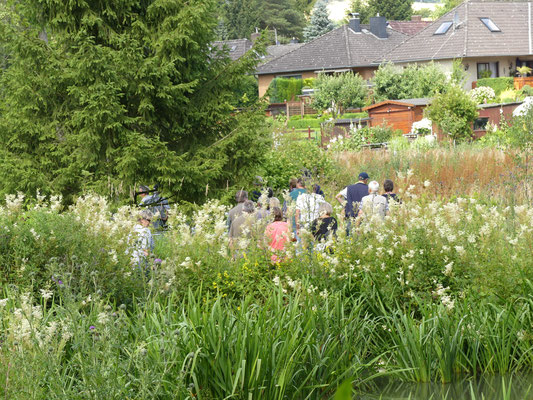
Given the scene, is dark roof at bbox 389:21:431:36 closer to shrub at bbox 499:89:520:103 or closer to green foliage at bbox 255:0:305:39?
green foliage at bbox 255:0:305:39

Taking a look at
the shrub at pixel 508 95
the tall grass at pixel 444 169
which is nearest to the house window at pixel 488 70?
the shrub at pixel 508 95

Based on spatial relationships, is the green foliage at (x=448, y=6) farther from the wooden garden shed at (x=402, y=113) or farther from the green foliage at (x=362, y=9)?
the wooden garden shed at (x=402, y=113)

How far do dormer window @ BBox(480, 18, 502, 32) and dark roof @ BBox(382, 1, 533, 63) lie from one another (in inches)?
9.0

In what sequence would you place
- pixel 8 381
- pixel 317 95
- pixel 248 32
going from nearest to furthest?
pixel 8 381, pixel 317 95, pixel 248 32

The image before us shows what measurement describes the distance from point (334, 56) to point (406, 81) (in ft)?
40.6

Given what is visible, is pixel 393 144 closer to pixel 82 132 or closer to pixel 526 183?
pixel 526 183

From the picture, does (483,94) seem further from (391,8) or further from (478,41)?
(391,8)

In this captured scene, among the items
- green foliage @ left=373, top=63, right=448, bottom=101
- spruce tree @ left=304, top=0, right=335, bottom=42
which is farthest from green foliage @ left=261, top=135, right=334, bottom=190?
spruce tree @ left=304, top=0, right=335, bottom=42

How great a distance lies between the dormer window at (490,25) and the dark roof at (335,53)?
25.7 feet

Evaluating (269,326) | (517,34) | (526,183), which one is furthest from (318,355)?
(517,34)

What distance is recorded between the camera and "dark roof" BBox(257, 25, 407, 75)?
54.7 m

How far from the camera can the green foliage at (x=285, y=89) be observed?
171 ft

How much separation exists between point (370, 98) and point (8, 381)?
43502mm

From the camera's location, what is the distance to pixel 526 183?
506 inches
